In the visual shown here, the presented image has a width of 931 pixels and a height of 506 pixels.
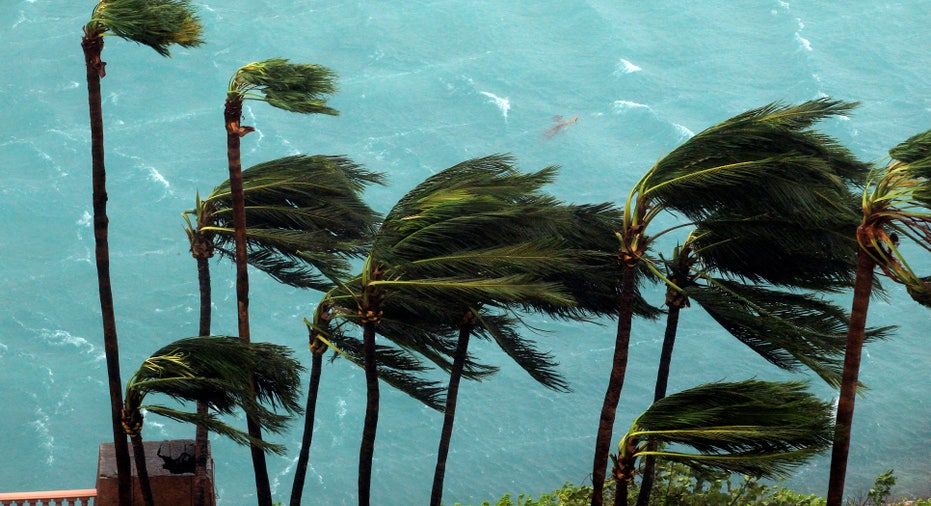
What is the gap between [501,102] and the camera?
6175 centimetres

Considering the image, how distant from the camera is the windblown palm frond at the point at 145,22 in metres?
13.1

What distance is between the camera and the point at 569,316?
1656cm

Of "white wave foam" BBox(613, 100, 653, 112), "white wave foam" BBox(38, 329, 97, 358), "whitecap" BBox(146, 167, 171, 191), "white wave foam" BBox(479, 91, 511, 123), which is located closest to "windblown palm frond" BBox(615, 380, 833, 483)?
"white wave foam" BBox(38, 329, 97, 358)

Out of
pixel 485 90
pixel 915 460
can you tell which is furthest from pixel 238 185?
pixel 485 90

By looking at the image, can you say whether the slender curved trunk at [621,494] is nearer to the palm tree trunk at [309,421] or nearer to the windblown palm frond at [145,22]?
the palm tree trunk at [309,421]

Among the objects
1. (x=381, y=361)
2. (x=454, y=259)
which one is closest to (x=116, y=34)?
(x=454, y=259)

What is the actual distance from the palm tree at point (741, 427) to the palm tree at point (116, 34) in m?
5.90

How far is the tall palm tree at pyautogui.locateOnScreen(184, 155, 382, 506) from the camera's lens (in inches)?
634

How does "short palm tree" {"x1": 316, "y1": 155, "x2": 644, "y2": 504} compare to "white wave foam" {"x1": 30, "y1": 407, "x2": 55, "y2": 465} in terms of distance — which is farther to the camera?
"white wave foam" {"x1": 30, "y1": 407, "x2": 55, "y2": 465}

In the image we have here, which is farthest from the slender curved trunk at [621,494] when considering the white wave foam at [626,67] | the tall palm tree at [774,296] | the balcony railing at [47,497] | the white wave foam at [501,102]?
the white wave foam at [626,67]

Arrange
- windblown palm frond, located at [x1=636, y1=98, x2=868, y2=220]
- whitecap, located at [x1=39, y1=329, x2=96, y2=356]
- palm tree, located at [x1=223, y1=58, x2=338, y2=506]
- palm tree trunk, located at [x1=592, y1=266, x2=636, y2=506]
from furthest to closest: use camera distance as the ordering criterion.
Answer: whitecap, located at [x1=39, y1=329, x2=96, y2=356] → palm tree, located at [x1=223, y1=58, x2=338, y2=506] → palm tree trunk, located at [x1=592, y1=266, x2=636, y2=506] → windblown palm frond, located at [x1=636, y1=98, x2=868, y2=220]

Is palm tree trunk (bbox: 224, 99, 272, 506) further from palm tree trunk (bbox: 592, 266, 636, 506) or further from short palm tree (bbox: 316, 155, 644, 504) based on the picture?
palm tree trunk (bbox: 592, 266, 636, 506)

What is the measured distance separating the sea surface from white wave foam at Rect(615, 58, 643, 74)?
19cm

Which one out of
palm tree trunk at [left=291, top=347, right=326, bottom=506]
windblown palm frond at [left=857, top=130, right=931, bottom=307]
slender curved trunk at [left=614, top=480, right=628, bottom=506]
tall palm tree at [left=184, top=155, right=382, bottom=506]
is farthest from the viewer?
palm tree trunk at [left=291, top=347, right=326, bottom=506]
